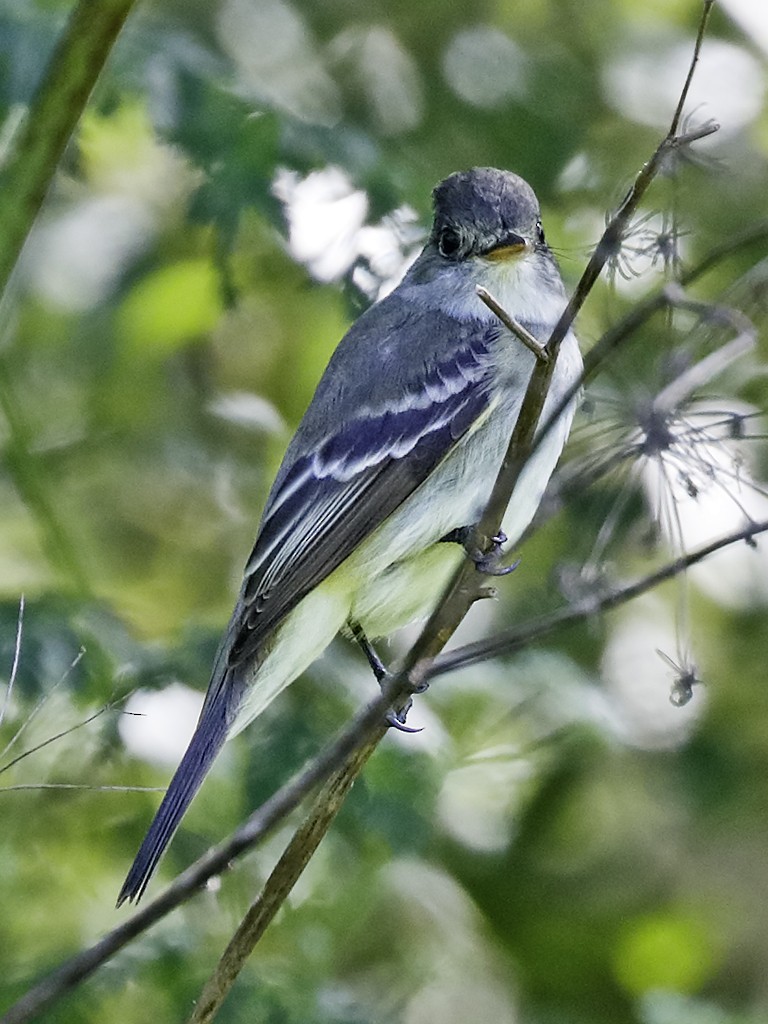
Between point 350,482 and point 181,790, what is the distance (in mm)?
639

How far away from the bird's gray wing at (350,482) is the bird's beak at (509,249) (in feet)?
0.47

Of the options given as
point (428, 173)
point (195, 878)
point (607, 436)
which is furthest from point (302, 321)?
point (195, 878)

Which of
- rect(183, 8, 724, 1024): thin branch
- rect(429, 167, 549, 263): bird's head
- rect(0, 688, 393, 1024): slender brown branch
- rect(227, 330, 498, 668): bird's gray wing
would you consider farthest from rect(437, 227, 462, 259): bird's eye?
rect(0, 688, 393, 1024): slender brown branch

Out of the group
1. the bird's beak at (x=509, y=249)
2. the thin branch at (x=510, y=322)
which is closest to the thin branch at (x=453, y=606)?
the thin branch at (x=510, y=322)

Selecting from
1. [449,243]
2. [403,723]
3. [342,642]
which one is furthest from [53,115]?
[342,642]

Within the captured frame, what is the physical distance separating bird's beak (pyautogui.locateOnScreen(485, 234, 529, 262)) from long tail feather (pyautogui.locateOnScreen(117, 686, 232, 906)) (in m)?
0.93

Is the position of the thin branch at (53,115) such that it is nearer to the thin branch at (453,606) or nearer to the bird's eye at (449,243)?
the thin branch at (453,606)

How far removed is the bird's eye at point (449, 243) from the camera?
282 centimetres

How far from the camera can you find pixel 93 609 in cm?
255

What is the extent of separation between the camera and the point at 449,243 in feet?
9.35

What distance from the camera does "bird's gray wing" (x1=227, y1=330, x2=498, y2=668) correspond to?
8.05 ft

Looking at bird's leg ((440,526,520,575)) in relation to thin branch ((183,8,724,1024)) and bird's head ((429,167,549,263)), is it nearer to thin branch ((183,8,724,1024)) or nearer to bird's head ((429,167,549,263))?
thin branch ((183,8,724,1024))

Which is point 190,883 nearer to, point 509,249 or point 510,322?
point 510,322

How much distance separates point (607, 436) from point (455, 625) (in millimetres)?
308
